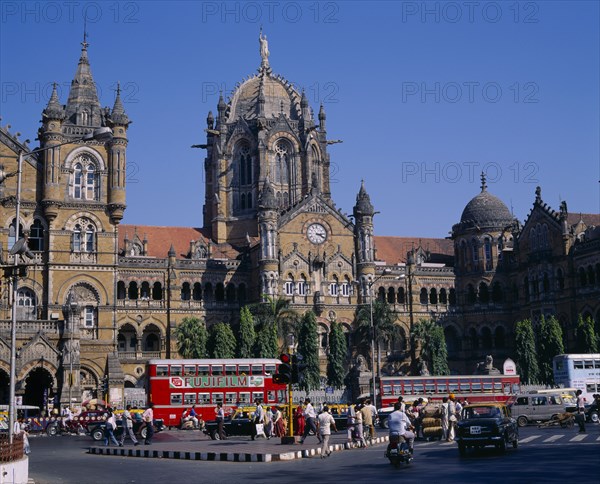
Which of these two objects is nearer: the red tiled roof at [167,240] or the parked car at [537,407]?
the parked car at [537,407]

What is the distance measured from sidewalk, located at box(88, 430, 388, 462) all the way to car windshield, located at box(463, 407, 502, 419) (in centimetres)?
565

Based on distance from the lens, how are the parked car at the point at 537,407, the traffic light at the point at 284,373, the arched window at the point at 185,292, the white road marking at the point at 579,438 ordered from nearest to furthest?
the traffic light at the point at 284,373
the white road marking at the point at 579,438
the parked car at the point at 537,407
the arched window at the point at 185,292

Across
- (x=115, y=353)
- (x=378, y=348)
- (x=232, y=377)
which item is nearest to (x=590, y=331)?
(x=378, y=348)

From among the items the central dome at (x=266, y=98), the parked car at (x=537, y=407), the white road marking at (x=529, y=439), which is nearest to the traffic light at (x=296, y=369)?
the white road marking at (x=529, y=439)

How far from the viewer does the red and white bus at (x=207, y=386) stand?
5644cm

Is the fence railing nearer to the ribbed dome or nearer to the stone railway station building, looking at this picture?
the stone railway station building

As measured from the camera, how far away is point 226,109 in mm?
104062

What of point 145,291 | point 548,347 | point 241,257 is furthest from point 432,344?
point 145,291

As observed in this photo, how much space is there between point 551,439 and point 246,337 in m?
43.8

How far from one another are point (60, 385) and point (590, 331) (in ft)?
138

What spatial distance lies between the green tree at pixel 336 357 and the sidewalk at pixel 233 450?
123 ft

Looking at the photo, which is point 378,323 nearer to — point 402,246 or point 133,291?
point 402,246

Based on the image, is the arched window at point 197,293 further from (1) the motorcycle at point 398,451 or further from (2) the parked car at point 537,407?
(1) the motorcycle at point 398,451

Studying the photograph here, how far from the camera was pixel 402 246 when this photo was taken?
337ft
